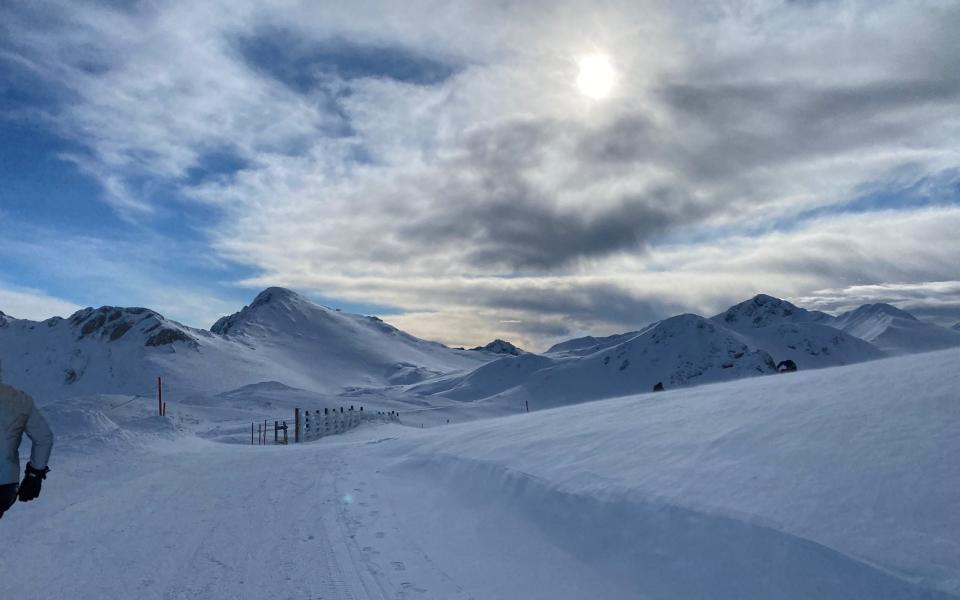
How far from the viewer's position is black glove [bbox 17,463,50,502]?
5801 millimetres

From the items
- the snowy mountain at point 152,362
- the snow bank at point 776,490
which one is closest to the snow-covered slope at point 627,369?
the snowy mountain at point 152,362

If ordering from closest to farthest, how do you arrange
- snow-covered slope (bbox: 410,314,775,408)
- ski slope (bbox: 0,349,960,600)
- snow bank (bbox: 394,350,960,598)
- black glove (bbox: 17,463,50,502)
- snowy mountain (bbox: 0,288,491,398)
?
snow bank (bbox: 394,350,960,598) → ski slope (bbox: 0,349,960,600) → black glove (bbox: 17,463,50,502) → snowy mountain (bbox: 0,288,491,398) → snow-covered slope (bbox: 410,314,775,408)

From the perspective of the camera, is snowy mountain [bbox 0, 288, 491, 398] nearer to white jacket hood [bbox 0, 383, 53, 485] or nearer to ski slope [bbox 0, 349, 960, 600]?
ski slope [bbox 0, 349, 960, 600]

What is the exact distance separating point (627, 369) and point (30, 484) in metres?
168

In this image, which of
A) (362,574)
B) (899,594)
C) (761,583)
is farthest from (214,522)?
(899,594)

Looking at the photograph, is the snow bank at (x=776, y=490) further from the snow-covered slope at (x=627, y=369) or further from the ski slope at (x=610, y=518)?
the snow-covered slope at (x=627, y=369)

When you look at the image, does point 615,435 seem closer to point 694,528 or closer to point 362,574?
point 694,528

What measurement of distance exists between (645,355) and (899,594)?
176658 mm

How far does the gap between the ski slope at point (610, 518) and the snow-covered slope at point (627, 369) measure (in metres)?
132

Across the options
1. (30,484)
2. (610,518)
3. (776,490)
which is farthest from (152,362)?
(776,490)

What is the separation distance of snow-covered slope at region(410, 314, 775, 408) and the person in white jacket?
135468 mm

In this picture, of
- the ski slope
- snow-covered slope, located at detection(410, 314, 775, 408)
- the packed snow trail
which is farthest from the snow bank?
snow-covered slope, located at detection(410, 314, 775, 408)

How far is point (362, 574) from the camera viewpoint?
617cm

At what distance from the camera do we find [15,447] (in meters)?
5.94
